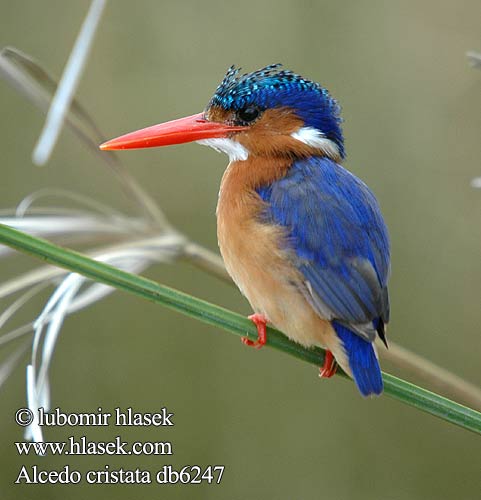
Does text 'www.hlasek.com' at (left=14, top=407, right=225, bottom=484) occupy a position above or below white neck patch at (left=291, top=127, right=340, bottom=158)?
below

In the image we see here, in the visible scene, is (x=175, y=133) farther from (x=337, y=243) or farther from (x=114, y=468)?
(x=114, y=468)

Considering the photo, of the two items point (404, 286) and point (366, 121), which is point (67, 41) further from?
point (404, 286)

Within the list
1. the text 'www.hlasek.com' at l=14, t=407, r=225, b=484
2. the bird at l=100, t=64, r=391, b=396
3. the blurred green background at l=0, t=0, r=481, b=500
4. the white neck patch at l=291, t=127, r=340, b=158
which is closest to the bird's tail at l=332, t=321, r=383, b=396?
the bird at l=100, t=64, r=391, b=396

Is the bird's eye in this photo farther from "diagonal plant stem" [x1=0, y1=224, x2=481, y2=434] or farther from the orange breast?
"diagonal plant stem" [x1=0, y1=224, x2=481, y2=434]

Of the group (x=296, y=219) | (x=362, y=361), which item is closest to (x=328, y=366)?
(x=362, y=361)

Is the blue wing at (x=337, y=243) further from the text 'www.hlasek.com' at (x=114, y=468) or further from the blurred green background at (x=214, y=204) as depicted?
the blurred green background at (x=214, y=204)

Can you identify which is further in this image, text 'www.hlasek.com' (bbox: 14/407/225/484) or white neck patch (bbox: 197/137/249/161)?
text 'www.hlasek.com' (bbox: 14/407/225/484)
